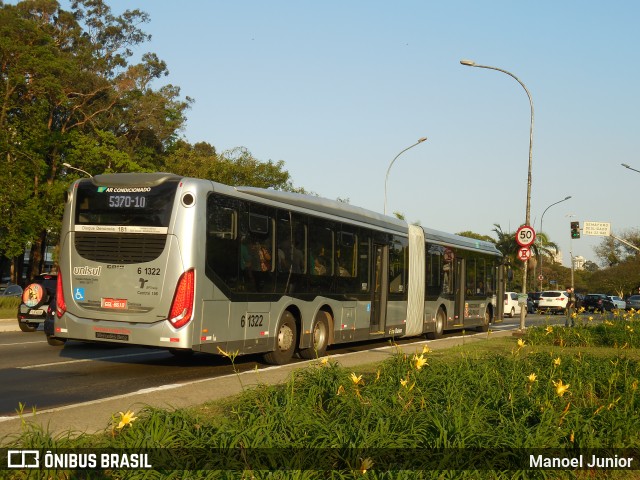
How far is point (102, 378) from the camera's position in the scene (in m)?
12.9

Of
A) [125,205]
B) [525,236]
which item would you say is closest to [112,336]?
[125,205]

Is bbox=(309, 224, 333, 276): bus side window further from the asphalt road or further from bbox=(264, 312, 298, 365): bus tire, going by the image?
the asphalt road

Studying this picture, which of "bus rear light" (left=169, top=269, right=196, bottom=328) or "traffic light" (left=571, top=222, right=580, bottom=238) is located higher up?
"traffic light" (left=571, top=222, right=580, bottom=238)

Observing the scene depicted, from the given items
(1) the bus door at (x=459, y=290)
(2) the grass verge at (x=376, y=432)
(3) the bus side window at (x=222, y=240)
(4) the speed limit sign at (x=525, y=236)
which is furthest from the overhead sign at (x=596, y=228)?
(2) the grass verge at (x=376, y=432)

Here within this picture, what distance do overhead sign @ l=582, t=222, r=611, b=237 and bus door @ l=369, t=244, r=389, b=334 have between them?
45775 millimetres

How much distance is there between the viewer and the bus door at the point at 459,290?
→ 84.6ft

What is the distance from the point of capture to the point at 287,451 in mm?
5832

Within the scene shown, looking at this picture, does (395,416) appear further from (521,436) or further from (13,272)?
(13,272)

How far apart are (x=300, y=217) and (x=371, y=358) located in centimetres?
295

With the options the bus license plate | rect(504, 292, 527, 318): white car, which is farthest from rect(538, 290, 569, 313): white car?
the bus license plate

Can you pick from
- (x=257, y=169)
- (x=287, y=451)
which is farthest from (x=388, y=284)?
(x=257, y=169)

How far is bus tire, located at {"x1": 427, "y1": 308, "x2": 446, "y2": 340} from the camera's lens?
959 inches

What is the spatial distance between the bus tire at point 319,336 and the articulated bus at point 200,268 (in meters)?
0.03

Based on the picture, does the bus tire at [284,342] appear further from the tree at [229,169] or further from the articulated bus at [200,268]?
the tree at [229,169]
